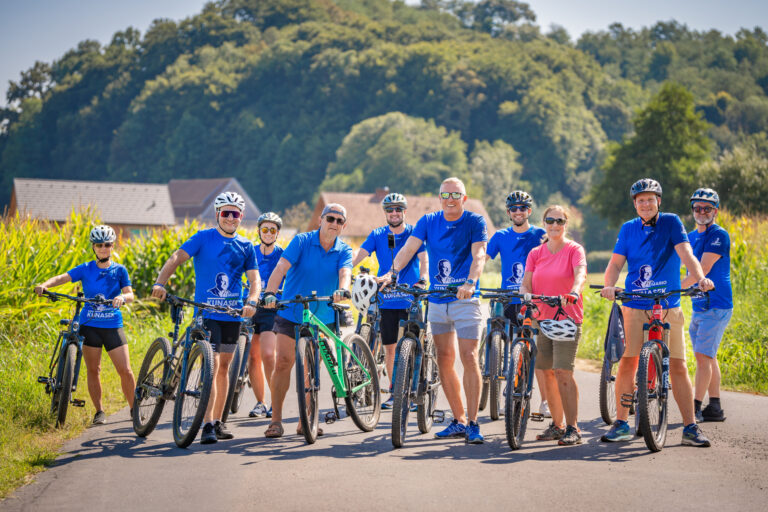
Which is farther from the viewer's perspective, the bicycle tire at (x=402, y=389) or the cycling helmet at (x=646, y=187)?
the cycling helmet at (x=646, y=187)

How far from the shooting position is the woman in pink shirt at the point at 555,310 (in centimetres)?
→ 782

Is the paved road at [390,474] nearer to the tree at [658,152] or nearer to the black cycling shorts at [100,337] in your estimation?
the black cycling shorts at [100,337]

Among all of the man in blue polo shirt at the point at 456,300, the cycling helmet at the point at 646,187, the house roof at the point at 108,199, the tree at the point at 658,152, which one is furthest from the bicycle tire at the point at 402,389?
the house roof at the point at 108,199

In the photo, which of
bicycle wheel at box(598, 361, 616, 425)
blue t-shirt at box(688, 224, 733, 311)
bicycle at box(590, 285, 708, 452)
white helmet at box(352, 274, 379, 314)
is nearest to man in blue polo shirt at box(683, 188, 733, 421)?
blue t-shirt at box(688, 224, 733, 311)

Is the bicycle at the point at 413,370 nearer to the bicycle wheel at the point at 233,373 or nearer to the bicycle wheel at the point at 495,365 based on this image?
the bicycle wheel at the point at 495,365

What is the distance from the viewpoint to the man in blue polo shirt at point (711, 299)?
8820 mm

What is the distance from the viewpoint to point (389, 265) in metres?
10.0

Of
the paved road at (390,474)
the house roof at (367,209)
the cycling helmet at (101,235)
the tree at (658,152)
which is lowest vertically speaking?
the paved road at (390,474)

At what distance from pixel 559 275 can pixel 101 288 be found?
14.0ft

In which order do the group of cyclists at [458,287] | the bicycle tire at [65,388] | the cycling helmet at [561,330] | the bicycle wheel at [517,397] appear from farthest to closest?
the bicycle tire at [65,388] < the group of cyclists at [458,287] < the cycling helmet at [561,330] < the bicycle wheel at [517,397]

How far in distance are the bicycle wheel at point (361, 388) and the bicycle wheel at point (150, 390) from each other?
1558 millimetres

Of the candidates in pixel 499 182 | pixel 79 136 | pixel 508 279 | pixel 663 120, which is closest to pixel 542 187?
pixel 499 182

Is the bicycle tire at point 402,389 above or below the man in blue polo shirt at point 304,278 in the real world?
below

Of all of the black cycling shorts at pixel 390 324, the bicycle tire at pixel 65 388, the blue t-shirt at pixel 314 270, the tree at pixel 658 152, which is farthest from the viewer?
the tree at pixel 658 152
